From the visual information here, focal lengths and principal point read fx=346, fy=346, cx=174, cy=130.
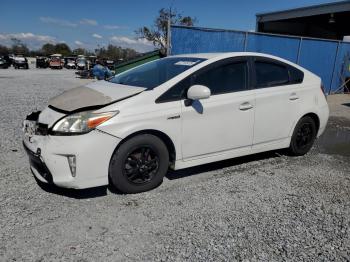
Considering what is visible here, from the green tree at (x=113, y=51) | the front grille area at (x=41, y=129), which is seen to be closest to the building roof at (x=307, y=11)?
the front grille area at (x=41, y=129)

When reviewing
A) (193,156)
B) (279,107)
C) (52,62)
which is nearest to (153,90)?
(193,156)

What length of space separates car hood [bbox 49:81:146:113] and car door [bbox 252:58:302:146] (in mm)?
1728

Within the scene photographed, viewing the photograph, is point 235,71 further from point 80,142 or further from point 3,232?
point 3,232

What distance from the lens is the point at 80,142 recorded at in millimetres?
3412

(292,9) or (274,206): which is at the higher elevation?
(292,9)

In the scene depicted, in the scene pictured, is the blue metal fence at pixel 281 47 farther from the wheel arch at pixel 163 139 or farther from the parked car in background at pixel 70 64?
the parked car in background at pixel 70 64

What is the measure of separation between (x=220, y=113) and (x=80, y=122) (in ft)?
5.63

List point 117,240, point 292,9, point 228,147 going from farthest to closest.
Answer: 1. point 292,9
2. point 228,147
3. point 117,240

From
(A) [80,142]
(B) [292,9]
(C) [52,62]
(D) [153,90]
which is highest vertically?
(B) [292,9]

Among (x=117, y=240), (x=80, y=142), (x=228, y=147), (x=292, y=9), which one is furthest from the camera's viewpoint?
(x=292, y=9)

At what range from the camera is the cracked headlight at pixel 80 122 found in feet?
11.3

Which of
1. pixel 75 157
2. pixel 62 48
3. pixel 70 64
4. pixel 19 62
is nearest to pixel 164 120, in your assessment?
pixel 75 157

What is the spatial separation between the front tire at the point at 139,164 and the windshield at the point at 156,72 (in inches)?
26.9

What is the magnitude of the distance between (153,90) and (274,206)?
1.84 metres
